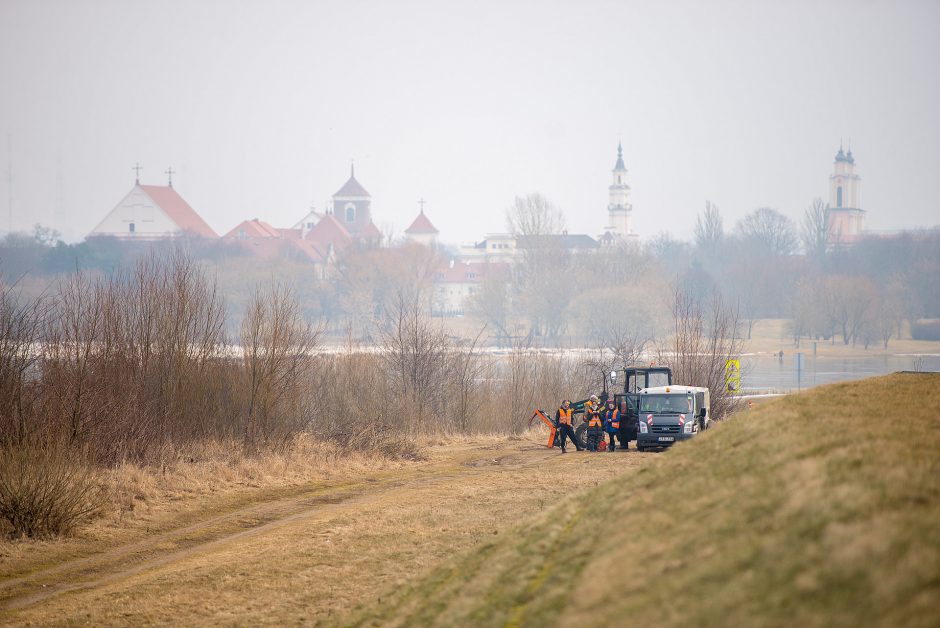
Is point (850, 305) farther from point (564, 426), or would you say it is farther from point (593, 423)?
point (593, 423)

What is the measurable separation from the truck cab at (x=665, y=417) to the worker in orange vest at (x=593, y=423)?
1.28 metres

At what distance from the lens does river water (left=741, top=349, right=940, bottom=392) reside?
74.6m

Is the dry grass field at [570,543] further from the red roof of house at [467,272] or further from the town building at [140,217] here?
the town building at [140,217]

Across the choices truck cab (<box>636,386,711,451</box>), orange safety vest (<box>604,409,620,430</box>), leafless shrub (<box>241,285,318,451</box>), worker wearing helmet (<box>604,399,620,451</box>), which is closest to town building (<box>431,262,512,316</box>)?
leafless shrub (<box>241,285,318,451</box>)

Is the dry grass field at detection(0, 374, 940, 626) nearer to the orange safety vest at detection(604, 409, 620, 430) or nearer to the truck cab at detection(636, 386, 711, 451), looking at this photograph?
the truck cab at detection(636, 386, 711, 451)

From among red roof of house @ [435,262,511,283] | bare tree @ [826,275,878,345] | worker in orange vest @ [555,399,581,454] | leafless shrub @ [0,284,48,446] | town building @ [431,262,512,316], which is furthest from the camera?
red roof of house @ [435,262,511,283]

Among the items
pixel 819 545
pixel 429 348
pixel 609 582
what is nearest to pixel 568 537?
pixel 609 582

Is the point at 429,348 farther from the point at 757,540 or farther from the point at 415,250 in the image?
the point at 415,250

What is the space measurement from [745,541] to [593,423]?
71.4 ft

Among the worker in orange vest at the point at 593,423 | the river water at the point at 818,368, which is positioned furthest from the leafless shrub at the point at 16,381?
the river water at the point at 818,368

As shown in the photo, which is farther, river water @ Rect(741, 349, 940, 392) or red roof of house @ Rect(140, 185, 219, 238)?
red roof of house @ Rect(140, 185, 219, 238)

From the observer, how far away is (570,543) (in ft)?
36.4

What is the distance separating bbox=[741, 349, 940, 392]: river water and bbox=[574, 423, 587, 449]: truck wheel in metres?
40.1

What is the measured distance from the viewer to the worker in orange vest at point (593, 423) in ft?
97.6
